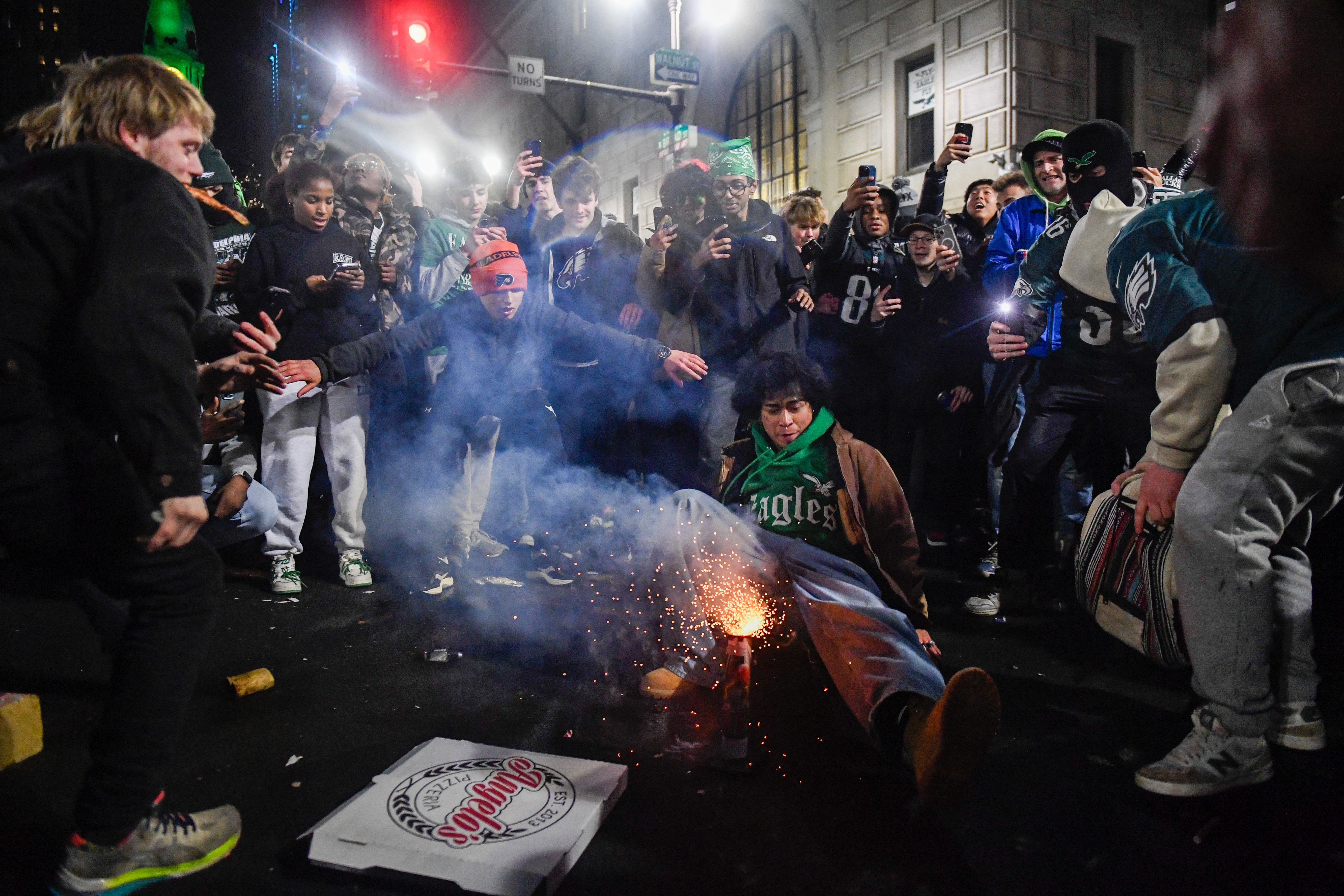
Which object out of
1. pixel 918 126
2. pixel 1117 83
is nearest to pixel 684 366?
pixel 918 126

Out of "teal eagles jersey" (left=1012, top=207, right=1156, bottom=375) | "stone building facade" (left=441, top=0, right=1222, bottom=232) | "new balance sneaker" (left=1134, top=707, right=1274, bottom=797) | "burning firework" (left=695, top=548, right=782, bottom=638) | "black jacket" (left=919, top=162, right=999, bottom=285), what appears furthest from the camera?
"stone building facade" (left=441, top=0, right=1222, bottom=232)

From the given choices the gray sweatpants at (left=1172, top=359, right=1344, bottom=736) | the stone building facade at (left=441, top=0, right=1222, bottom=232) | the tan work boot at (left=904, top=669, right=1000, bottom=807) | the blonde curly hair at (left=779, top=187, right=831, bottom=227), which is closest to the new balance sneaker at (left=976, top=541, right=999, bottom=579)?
the gray sweatpants at (left=1172, top=359, right=1344, bottom=736)

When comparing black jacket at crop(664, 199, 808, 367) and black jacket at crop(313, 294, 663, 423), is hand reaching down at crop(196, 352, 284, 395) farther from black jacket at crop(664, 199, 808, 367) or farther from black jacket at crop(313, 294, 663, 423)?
black jacket at crop(664, 199, 808, 367)

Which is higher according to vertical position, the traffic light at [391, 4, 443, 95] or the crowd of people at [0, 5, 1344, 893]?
the traffic light at [391, 4, 443, 95]

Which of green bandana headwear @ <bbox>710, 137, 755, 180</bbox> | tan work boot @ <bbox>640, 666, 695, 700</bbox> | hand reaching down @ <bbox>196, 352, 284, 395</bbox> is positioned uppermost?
green bandana headwear @ <bbox>710, 137, 755, 180</bbox>

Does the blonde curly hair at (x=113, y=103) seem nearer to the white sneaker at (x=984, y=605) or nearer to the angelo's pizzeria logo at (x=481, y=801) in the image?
the angelo's pizzeria logo at (x=481, y=801)

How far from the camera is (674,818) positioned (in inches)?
88.0

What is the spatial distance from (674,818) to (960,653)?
190 cm

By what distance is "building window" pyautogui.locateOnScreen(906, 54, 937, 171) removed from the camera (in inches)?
504

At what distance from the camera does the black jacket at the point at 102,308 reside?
5.76 ft

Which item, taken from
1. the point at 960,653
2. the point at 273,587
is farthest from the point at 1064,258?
the point at 273,587

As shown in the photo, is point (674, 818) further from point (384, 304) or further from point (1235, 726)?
point (384, 304)

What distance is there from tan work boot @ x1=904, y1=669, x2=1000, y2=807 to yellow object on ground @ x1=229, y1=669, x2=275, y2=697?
260 cm

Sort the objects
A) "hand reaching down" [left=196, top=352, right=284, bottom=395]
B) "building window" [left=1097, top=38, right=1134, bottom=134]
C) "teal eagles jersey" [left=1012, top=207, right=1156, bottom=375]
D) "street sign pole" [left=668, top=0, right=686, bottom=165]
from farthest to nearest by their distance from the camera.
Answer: "street sign pole" [left=668, top=0, right=686, bottom=165] < "building window" [left=1097, top=38, right=1134, bottom=134] < "teal eagles jersey" [left=1012, top=207, right=1156, bottom=375] < "hand reaching down" [left=196, top=352, right=284, bottom=395]
